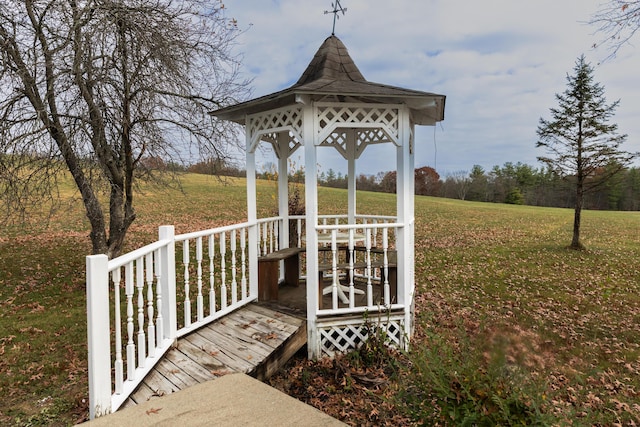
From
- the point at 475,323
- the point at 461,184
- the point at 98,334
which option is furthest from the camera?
the point at 461,184

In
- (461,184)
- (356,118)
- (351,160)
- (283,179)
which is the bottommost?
(283,179)

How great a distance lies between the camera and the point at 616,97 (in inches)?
476

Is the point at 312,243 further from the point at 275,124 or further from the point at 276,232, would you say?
the point at 276,232

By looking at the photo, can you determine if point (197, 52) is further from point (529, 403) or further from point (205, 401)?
point (529, 403)

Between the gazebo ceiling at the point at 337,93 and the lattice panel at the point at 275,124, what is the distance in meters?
0.11

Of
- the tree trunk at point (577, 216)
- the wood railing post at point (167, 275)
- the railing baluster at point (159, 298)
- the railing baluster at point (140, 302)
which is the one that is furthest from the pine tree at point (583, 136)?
the railing baluster at point (140, 302)

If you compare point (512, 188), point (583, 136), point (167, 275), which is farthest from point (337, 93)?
point (512, 188)

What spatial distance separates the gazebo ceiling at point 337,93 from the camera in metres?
3.99

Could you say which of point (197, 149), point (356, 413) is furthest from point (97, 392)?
point (197, 149)

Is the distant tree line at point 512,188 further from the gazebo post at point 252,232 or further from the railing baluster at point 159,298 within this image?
the railing baluster at point 159,298

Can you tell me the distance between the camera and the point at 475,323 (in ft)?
19.2

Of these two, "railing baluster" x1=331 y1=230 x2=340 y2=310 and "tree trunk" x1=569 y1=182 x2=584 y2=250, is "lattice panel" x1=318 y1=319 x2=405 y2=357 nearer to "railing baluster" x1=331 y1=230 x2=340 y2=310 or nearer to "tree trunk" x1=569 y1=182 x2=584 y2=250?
"railing baluster" x1=331 y1=230 x2=340 y2=310

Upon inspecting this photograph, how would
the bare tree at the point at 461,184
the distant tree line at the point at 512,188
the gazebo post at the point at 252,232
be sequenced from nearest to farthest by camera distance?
the gazebo post at the point at 252,232 → the distant tree line at the point at 512,188 → the bare tree at the point at 461,184

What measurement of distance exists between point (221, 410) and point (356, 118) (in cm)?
329
